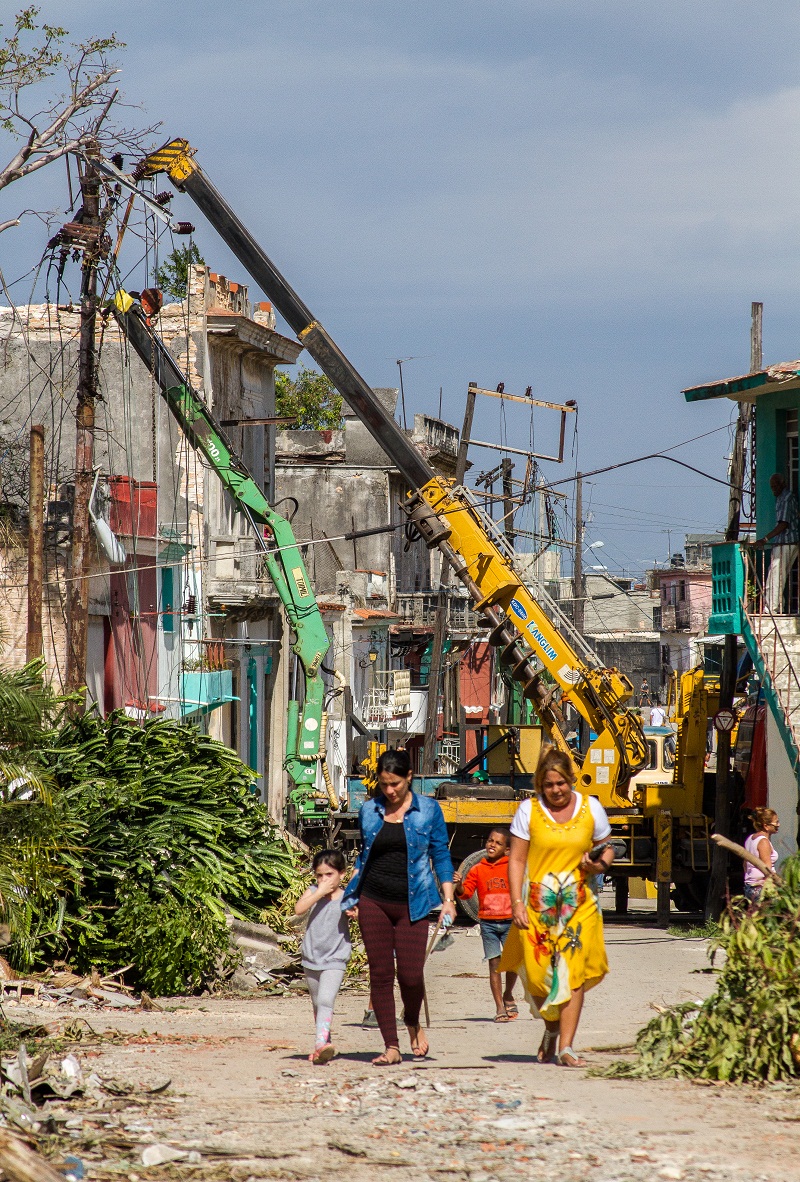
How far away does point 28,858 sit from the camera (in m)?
8.73

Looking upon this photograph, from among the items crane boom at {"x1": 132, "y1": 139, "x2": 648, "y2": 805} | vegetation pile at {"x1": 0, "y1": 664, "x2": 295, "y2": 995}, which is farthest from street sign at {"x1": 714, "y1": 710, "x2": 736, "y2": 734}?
vegetation pile at {"x1": 0, "y1": 664, "x2": 295, "y2": 995}

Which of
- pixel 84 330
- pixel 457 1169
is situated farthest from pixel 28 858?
pixel 84 330

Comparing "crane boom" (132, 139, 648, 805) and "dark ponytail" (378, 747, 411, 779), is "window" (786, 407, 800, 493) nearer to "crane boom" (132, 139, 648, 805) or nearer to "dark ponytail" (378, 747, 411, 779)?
"crane boom" (132, 139, 648, 805)

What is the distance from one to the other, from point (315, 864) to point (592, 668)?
12.3m

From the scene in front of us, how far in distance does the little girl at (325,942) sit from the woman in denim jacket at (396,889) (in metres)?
0.38

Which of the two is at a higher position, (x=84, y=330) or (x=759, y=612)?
(x=84, y=330)

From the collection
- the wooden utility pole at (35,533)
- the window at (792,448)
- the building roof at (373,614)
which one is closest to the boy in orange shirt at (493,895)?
the wooden utility pole at (35,533)

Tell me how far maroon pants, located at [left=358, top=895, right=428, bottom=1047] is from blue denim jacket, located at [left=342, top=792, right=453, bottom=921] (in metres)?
0.09

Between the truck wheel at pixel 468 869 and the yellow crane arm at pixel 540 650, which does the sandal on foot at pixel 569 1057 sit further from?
the yellow crane arm at pixel 540 650

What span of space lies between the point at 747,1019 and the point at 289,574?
1827cm

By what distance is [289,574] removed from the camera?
25672mm

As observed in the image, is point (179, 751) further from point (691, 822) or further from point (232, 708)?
point (232, 708)

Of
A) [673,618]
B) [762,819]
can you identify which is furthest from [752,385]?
[673,618]

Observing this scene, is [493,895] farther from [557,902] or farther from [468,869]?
[468,869]
